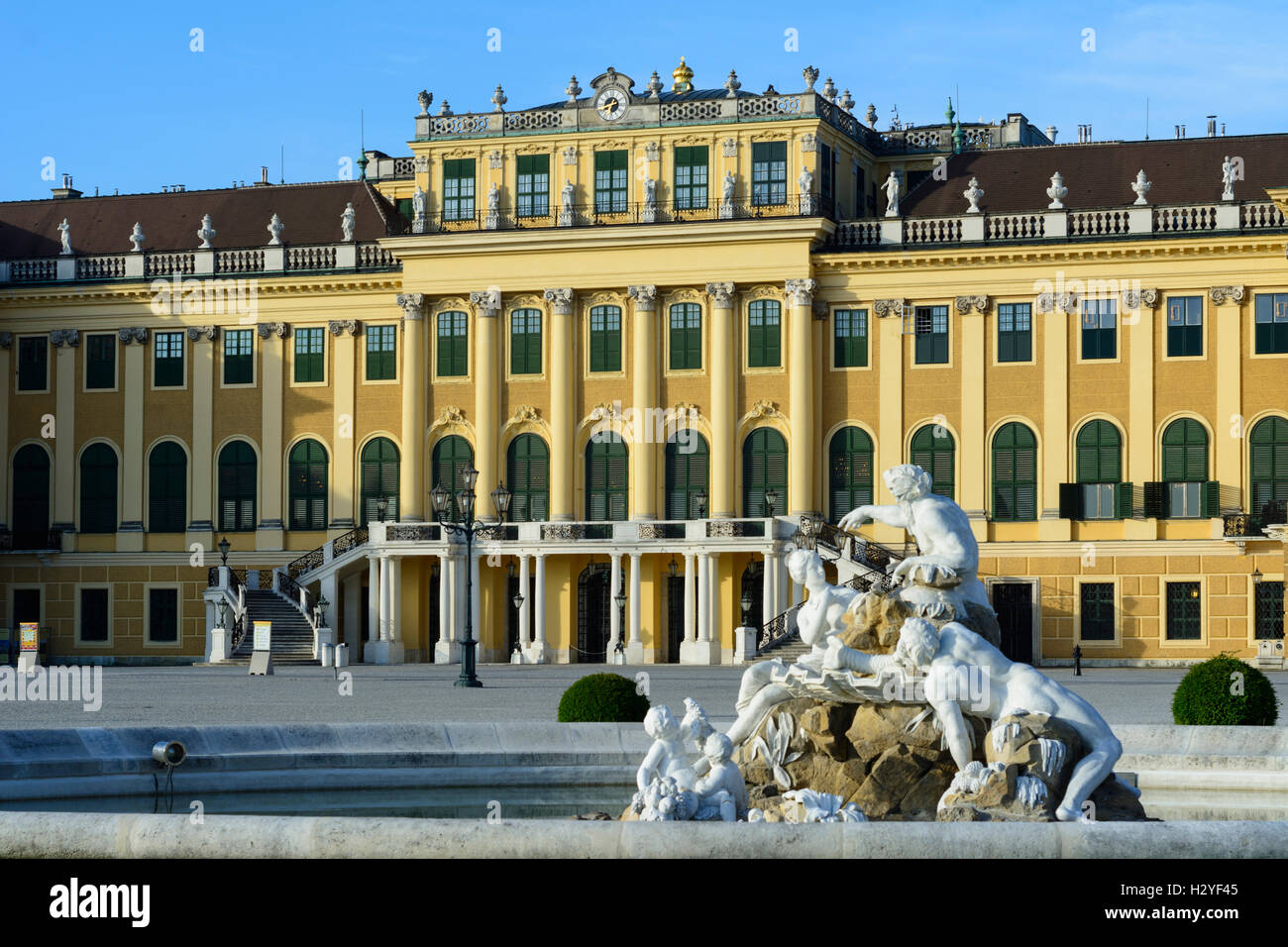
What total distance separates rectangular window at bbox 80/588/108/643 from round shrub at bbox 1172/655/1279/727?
40.8 meters

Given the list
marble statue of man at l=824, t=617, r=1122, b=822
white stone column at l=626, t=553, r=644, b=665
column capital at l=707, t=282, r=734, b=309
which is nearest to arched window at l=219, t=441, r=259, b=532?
white stone column at l=626, t=553, r=644, b=665

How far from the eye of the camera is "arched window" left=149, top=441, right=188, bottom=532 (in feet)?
181

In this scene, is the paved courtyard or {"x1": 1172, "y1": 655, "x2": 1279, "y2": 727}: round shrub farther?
the paved courtyard

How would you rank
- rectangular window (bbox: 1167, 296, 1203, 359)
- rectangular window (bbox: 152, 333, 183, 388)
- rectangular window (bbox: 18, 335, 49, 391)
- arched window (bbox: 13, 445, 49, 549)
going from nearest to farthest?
rectangular window (bbox: 1167, 296, 1203, 359) < rectangular window (bbox: 152, 333, 183, 388) < arched window (bbox: 13, 445, 49, 549) < rectangular window (bbox: 18, 335, 49, 391)

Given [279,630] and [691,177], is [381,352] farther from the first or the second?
[691,177]

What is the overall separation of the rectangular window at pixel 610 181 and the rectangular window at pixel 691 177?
4.48ft

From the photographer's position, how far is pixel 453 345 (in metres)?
53.8

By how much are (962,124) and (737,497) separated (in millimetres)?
14248

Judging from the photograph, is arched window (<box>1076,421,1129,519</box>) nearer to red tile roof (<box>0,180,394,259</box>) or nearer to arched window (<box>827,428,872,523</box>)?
arched window (<box>827,428,872,523</box>)

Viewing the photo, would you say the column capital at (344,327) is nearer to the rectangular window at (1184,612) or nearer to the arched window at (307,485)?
the arched window at (307,485)

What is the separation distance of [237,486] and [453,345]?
22.3 feet
